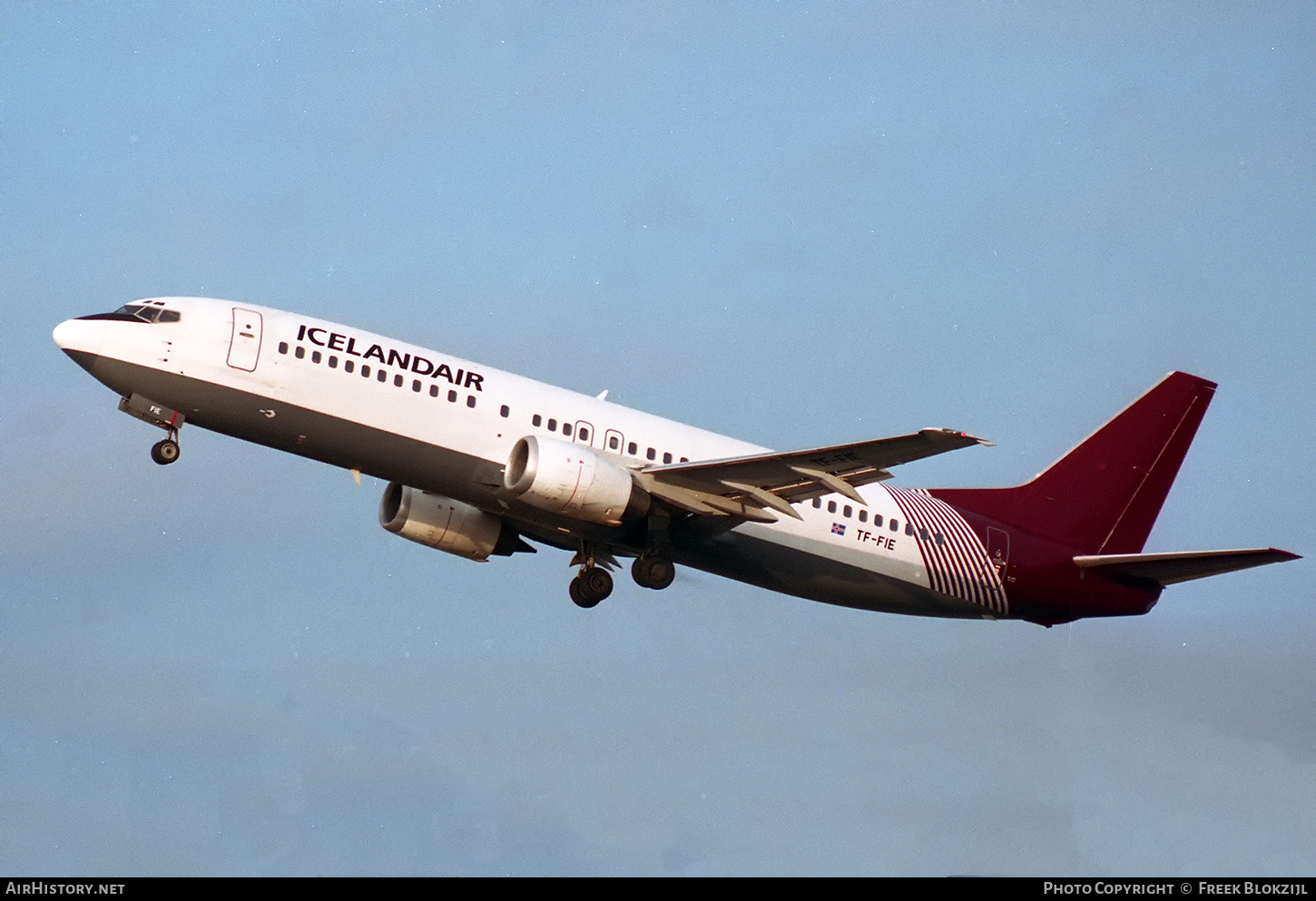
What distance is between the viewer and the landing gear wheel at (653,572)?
4453 centimetres

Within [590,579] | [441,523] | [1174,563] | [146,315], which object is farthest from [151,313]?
[1174,563]

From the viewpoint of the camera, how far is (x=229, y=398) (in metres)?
41.6

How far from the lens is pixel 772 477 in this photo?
42.7 m

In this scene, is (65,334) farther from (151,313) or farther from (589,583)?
(589,583)

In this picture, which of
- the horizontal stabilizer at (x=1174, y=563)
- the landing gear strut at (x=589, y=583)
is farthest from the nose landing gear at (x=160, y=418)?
the horizontal stabilizer at (x=1174, y=563)

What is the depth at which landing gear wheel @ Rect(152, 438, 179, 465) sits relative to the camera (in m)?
42.4

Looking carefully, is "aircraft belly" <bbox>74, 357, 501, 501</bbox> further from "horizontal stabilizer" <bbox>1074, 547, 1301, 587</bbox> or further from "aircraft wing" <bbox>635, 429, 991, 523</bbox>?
"horizontal stabilizer" <bbox>1074, 547, 1301, 587</bbox>

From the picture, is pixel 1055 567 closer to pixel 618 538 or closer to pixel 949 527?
pixel 949 527

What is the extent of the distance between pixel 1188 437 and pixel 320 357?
23828mm

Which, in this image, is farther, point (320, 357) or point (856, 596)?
point (856, 596)

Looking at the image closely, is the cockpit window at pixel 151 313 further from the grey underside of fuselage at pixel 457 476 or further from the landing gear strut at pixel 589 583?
the landing gear strut at pixel 589 583

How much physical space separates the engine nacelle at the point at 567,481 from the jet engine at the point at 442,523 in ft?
16.1

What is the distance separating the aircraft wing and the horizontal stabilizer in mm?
7881
